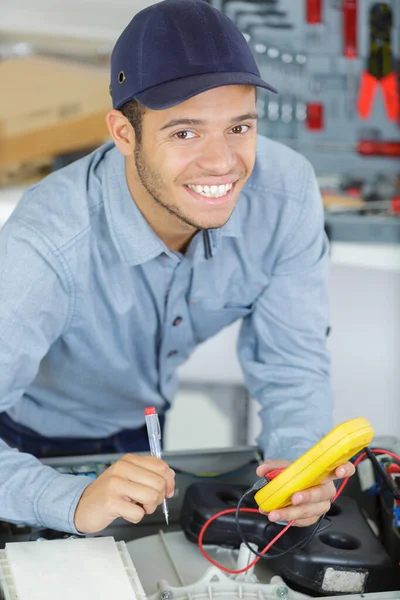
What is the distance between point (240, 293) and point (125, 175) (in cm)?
27

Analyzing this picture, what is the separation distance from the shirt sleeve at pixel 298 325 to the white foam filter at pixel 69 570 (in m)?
0.46

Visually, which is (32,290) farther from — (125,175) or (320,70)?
(320,70)

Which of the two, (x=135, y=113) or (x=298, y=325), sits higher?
(x=135, y=113)

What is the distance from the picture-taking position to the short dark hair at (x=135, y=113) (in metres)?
1.15

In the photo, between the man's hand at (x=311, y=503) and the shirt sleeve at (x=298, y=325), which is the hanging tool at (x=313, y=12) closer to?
the shirt sleeve at (x=298, y=325)

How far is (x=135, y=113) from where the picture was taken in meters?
1.16

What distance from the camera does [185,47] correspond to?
42.5 inches

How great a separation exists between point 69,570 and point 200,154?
0.54 meters

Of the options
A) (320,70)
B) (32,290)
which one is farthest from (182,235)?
(320,70)

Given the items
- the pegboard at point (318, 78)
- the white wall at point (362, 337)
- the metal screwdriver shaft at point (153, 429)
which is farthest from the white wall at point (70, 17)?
the metal screwdriver shaft at point (153, 429)

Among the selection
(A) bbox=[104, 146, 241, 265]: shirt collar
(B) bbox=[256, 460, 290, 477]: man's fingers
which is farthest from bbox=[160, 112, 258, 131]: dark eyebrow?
(B) bbox=[256, 460, 290, 477]: man's fingers

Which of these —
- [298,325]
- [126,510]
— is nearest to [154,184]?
[298,325]

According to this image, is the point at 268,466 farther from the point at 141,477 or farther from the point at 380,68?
the point at 380,68

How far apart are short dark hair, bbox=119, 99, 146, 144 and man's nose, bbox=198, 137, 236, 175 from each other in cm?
11
